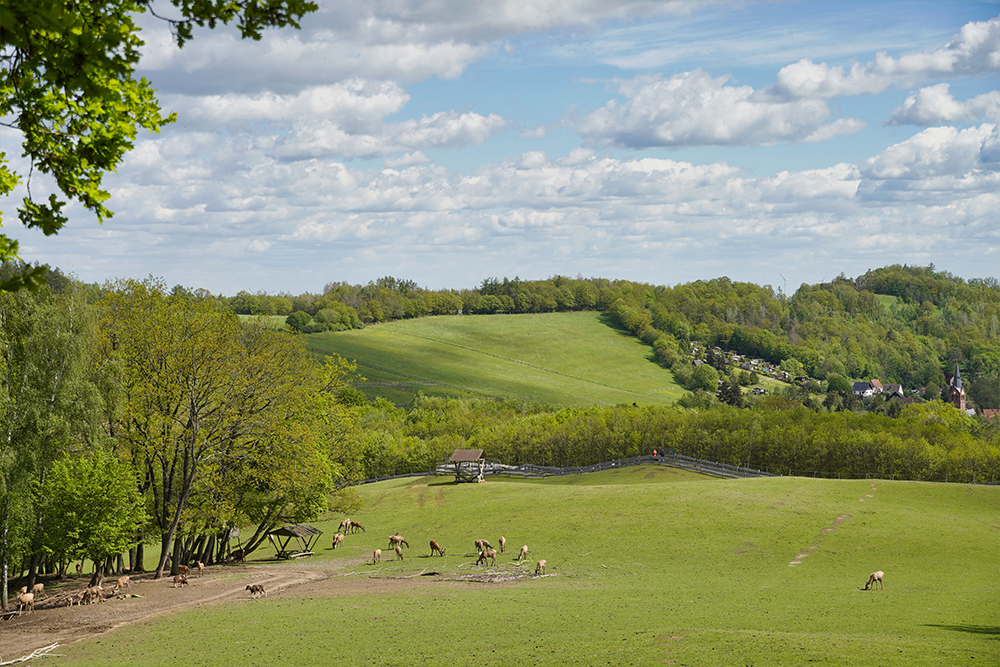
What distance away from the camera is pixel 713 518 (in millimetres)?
51656

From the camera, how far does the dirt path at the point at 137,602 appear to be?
90.9 feet

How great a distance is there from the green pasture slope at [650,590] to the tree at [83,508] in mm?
7425

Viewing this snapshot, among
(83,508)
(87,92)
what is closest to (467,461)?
(83,508)

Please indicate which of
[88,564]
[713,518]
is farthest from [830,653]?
[88,564]

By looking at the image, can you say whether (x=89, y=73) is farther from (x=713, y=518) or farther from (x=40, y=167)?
(x=713, y=518)

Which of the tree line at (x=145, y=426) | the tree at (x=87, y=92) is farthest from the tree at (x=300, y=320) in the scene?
the tree at (x=87, y=92)

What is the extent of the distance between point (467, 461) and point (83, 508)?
45.7m

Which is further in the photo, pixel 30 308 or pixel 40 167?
pixel 30 308

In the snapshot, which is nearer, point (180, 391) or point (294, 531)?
point (180, 391)

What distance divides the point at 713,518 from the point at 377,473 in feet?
182

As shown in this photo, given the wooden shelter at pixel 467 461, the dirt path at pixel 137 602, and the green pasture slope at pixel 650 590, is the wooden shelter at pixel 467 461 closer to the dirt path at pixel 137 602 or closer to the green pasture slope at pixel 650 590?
the green pasture slope at pixel 650 590

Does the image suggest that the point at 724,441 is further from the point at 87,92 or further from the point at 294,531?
the point at 87,92

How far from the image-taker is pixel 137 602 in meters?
34.2

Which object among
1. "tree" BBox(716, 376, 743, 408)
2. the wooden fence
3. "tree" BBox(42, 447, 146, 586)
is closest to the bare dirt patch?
"tree" BBox(42, 447, 146, 586)
